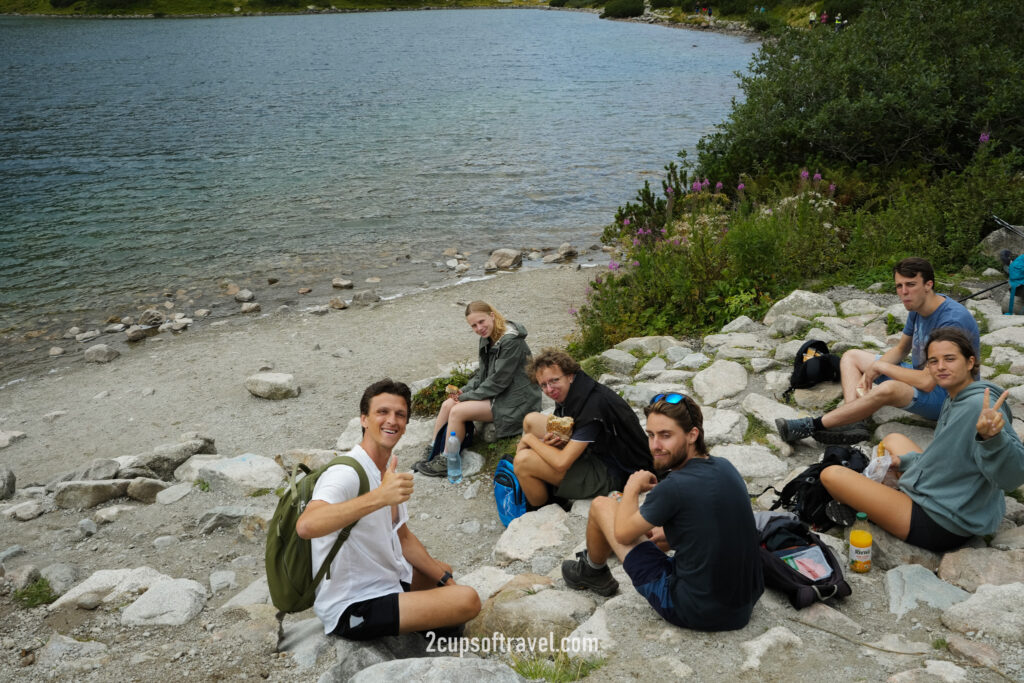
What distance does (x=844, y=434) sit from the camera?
6461mm

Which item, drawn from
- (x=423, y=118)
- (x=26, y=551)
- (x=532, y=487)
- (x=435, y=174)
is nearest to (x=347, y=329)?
(x=26, y=551)

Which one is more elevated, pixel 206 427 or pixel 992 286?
pixel 992 286

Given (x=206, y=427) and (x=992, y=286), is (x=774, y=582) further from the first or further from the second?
(x=206, y=427)

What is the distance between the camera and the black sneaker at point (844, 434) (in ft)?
21.1

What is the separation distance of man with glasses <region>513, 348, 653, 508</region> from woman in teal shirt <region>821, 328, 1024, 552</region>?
1.61 meters

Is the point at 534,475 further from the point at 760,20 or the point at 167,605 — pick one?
the point at 760,20

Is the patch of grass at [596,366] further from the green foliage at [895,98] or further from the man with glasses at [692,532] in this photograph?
the green foliage at [895,98]

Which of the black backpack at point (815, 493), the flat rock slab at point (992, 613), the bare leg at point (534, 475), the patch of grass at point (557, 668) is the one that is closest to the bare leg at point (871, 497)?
the black backpack at point (815, 493)

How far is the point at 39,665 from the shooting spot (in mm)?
5020

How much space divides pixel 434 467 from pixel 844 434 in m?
3.92

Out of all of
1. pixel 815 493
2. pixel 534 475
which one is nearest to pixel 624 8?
pixel 534 475

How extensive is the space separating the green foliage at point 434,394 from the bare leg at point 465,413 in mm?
1618

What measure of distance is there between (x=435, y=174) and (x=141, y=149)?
521 inches

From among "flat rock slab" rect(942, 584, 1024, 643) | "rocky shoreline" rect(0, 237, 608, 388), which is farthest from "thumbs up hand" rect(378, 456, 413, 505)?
"rocky shoreline" rect(0, 237, 608, 388)
